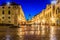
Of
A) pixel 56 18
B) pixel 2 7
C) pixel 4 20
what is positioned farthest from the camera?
pixel 56 18

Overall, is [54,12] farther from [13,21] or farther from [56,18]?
[13,21]

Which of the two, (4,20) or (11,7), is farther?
(11,7)

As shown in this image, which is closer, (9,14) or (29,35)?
(29,35)

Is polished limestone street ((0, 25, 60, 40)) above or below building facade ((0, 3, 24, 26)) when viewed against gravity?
below

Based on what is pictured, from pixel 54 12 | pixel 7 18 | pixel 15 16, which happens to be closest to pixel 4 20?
pixel 7 18

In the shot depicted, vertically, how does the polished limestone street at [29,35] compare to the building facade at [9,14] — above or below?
below

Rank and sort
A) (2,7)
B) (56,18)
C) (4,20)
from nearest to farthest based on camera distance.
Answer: (4,20)
(2,7)
(56,18)

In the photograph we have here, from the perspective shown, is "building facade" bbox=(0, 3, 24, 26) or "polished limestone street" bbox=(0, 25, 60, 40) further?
"building facade" bbox=(0, 3, 24, 26)

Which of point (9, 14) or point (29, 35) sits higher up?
point (9, 14)

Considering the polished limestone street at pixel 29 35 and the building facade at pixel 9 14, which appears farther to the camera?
the building facade at pixel 9 14

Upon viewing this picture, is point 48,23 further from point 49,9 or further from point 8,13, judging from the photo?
point 8,13

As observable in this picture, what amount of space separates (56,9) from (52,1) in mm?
597

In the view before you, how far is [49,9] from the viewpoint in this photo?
14953 millimetres

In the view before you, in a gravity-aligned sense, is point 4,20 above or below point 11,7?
below
